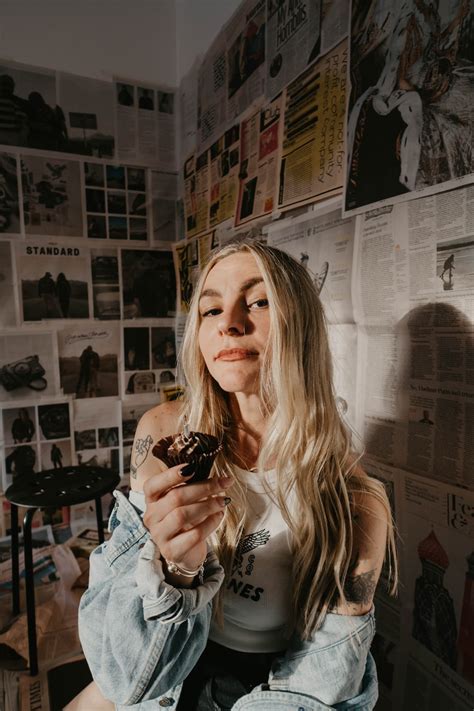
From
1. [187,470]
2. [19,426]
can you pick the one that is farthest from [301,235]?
[19,426]

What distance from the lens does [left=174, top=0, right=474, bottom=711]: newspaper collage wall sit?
26.3 inches

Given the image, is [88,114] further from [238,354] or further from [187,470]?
[187,470]

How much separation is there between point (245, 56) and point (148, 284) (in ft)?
2.71

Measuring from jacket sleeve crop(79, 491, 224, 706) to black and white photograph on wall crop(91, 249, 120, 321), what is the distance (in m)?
1.12

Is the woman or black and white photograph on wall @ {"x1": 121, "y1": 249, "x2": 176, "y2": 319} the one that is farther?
black and white photograph on wall @ {"x1": 121, "y1": 249, "x2": 176, "y2": 319}

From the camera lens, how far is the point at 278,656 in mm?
691

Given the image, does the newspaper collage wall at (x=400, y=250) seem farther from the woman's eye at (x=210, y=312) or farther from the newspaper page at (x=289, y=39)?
the woman's eye at (x=210, y=312)

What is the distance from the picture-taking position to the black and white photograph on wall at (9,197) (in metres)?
1.39

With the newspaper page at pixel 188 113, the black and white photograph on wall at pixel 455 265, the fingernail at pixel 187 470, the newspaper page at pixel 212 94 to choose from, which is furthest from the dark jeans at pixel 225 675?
the newspaper page at pixel 188 113

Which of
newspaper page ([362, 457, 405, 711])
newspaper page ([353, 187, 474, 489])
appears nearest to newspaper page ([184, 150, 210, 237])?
newspaper page ([353, 187, 474, 489])

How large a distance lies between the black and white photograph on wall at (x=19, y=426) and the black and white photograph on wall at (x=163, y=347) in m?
0.49

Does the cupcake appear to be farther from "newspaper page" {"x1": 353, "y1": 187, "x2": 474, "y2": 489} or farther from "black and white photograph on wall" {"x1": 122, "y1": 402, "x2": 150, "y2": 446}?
"black and white photograph on wall" {"x1": 122, "y1": 402, "x2": 150, "y2": 446}

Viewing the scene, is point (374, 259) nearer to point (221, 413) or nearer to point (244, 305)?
point (244, 305)

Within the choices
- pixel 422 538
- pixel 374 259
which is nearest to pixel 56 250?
pixel 374 259
